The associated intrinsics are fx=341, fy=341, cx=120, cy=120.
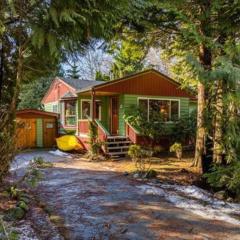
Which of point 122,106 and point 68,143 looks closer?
point 122,106

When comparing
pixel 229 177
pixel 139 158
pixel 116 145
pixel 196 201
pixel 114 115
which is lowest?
pixel 196 201

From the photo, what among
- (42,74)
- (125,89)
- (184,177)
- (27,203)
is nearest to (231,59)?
(42,74)

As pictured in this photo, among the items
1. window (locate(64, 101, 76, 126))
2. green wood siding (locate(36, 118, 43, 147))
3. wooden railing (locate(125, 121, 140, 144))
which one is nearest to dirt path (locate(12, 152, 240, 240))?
wooden railing (locate(125, 121, 140, 144))

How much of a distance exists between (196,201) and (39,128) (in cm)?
1436

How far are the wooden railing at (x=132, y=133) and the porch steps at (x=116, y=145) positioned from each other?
25cm

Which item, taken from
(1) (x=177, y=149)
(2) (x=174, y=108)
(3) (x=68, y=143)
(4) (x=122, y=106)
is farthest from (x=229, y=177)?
(3) (x=68, y=143)

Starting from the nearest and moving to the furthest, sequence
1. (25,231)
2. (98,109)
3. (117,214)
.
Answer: (25,231)
(117,214)
(98,109)

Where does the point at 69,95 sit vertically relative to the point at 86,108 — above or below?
above

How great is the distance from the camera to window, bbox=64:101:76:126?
20.6m

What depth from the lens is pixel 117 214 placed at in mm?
6855

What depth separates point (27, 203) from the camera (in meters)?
7.52

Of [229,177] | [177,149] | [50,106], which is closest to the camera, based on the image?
[229,177]

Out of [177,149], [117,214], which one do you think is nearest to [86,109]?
[177,149]

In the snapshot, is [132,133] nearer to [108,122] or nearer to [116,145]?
[116,145]
